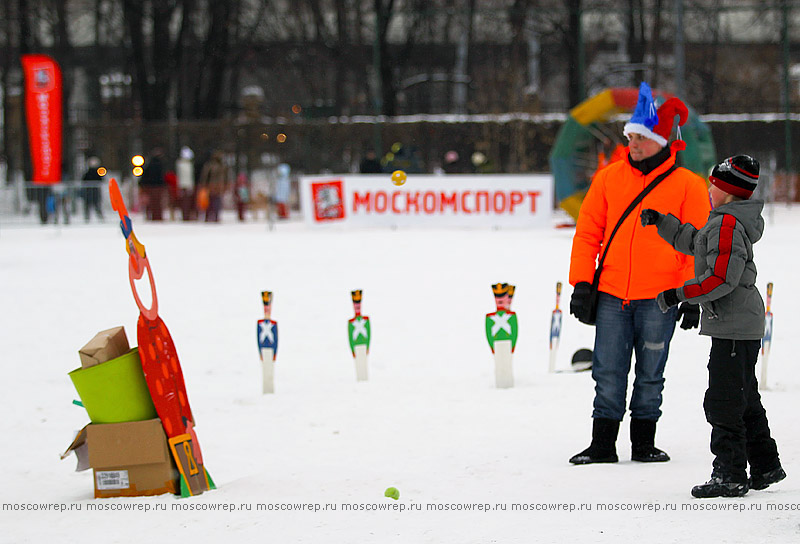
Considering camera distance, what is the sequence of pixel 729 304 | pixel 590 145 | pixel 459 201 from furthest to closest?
pixel 590 145 → pixel 459 201 → pixel 729 304

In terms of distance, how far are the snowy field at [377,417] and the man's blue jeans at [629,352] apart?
11.5 inches

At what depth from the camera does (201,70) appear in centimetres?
3606

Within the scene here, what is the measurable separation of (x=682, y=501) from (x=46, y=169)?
22031 millimetres

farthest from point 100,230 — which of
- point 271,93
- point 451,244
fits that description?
point 271,93

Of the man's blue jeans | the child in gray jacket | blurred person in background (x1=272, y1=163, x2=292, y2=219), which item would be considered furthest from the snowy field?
blurred person in background (x1=272, y1=163, x2=292, y2=219)

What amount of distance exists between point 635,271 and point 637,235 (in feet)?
0.54

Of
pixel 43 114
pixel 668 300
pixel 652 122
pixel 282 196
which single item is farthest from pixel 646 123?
pixel 43 114

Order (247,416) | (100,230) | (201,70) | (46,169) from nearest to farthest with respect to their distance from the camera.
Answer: (247,416), (100,230), (46,169), (201,70)

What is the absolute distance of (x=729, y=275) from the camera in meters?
4.20

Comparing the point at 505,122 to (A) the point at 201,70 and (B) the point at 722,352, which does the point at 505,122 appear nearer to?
(A) the point at 201,70

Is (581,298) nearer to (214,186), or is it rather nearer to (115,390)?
(115,390)

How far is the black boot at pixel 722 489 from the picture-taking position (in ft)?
14.1

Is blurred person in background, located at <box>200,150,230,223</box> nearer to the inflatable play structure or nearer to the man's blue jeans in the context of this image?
the inflatable play structure

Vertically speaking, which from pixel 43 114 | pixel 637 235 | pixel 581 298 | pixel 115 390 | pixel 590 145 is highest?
pixel 43 114
